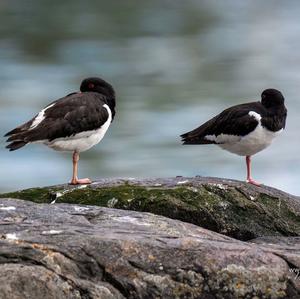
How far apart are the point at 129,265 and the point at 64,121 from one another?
15.1 feet

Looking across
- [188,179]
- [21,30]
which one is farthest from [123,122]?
[188,179]

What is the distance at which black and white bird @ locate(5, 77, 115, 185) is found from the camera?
11.1m

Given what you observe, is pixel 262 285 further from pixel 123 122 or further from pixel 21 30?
pixel 21 30

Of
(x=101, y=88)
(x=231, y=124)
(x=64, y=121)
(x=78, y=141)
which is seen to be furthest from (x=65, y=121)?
(x=231, y=124)

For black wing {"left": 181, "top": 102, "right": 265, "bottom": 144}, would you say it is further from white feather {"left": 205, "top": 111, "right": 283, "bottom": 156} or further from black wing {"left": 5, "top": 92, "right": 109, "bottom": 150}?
black wing {"left": 5, "top": 92, "right": 109, "bottom": 150}

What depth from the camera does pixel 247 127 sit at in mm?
11938

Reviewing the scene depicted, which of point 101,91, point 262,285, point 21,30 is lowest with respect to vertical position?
point 262,285

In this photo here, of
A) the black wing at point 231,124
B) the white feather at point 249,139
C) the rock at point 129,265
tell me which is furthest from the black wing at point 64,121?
the rock at point 129,265

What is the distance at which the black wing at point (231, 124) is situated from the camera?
1196cm

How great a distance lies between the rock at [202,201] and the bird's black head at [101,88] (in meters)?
2.37

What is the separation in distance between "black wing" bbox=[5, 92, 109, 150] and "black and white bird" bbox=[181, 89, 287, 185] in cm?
124

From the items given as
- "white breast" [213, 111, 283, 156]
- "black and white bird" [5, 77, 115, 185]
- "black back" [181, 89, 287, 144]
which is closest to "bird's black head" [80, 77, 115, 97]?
"black and white bird" [5, 77, 115, 185]

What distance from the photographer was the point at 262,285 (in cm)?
699

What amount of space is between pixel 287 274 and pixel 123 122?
21804 mm
